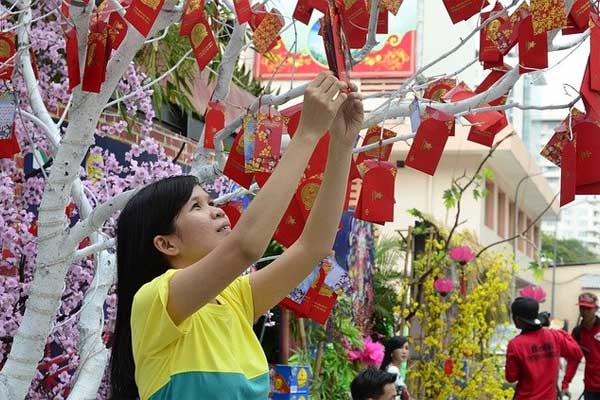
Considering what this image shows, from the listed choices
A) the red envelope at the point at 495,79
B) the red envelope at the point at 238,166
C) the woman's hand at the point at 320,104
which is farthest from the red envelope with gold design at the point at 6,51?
the woman's hand at the point at 320,104

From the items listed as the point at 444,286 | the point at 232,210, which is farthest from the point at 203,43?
the point at 444,286

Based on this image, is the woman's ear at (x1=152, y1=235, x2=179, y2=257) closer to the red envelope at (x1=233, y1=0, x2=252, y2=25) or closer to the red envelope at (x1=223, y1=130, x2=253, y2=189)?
the red envelope at (x1=223, y1=130, x2=253, y2=189)

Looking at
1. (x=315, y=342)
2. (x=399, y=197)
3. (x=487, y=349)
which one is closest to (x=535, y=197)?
(x=399, y=197)

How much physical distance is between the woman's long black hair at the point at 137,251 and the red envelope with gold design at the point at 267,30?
5.21 ft

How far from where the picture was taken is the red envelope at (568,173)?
9.70 ft

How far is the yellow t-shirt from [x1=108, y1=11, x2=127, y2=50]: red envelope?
1.60 meters

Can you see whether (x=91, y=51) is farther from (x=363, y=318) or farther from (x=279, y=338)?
(x=363, y=318)

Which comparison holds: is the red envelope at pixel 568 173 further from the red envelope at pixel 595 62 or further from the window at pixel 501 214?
the window at pixel 501 214

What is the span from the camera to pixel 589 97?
2941 mm

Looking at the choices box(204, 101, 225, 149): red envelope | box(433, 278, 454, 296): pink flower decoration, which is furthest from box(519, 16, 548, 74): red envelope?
box(433, 278, 454, 296): pink flower decoration

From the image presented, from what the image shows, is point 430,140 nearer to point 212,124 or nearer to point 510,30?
point 510,30

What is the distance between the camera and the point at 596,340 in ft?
25.8

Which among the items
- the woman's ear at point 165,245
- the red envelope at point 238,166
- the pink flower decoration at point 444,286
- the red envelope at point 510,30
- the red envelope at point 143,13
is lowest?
the pink flower decoration at point 444,286

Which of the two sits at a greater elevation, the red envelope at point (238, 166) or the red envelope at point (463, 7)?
the red envelope at point (463, 7)
